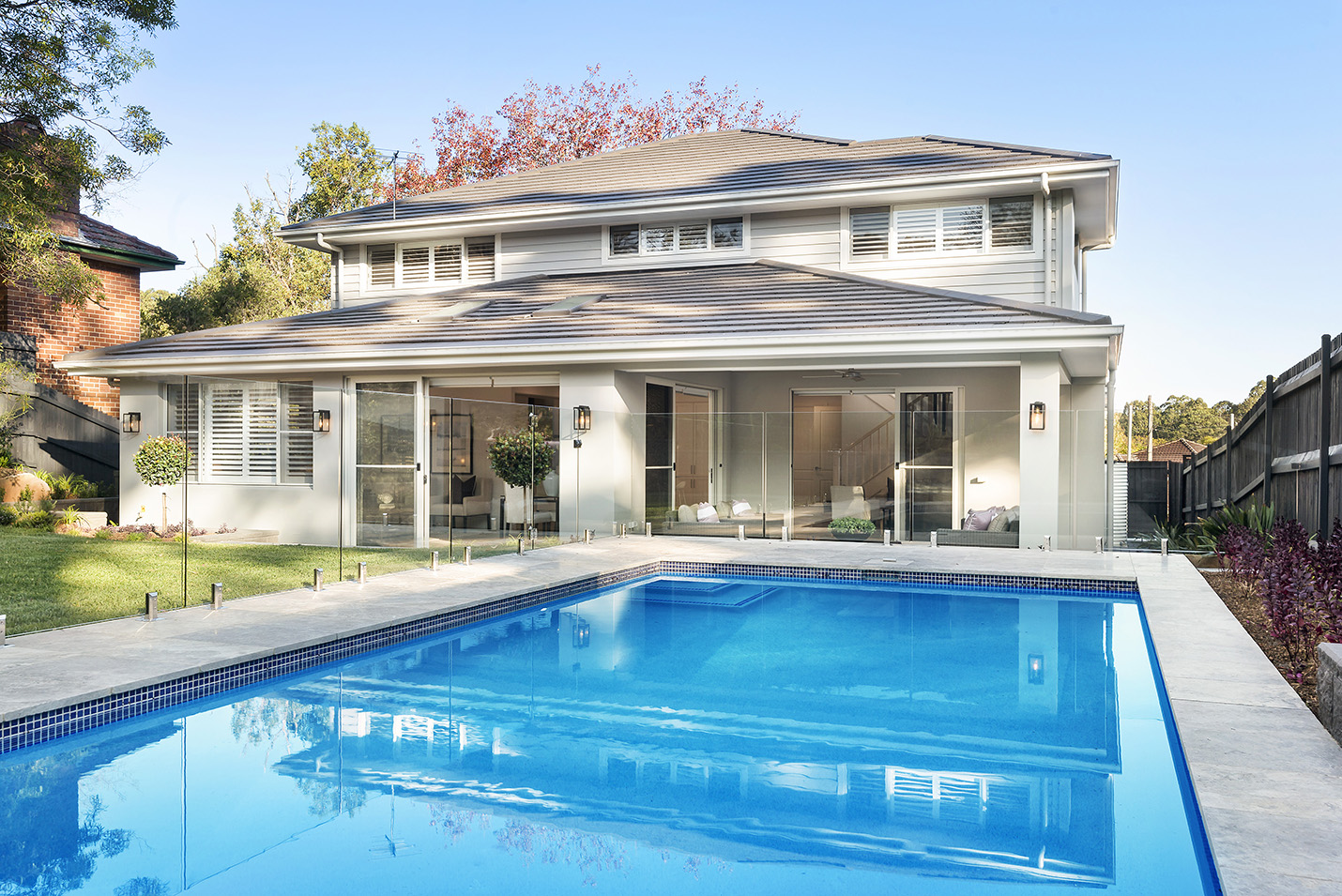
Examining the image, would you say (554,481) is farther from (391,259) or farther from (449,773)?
(449,773)

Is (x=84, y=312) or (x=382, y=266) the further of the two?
(x=84, y=312)

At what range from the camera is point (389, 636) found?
7125 millimetres

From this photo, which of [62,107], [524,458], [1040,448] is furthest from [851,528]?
[62,107]

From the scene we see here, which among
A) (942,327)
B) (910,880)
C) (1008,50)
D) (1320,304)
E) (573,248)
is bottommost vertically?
(910,880)

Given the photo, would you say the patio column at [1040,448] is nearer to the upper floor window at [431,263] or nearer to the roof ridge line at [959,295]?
the roof ridge line at [959,295]

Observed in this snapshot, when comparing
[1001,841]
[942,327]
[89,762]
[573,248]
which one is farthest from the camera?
[573,248]

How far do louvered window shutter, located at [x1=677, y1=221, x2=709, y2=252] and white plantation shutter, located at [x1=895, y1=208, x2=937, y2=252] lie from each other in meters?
3.03

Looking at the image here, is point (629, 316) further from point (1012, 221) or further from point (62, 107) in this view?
point (62, 107)

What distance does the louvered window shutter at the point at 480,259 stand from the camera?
642 inches

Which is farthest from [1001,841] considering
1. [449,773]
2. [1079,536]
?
[1079,536]

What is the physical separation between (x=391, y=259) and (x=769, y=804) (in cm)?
1439

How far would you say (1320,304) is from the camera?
41.4 m

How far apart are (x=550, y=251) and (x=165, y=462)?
8.29m

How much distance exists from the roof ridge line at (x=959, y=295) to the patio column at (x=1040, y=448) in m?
0.58
